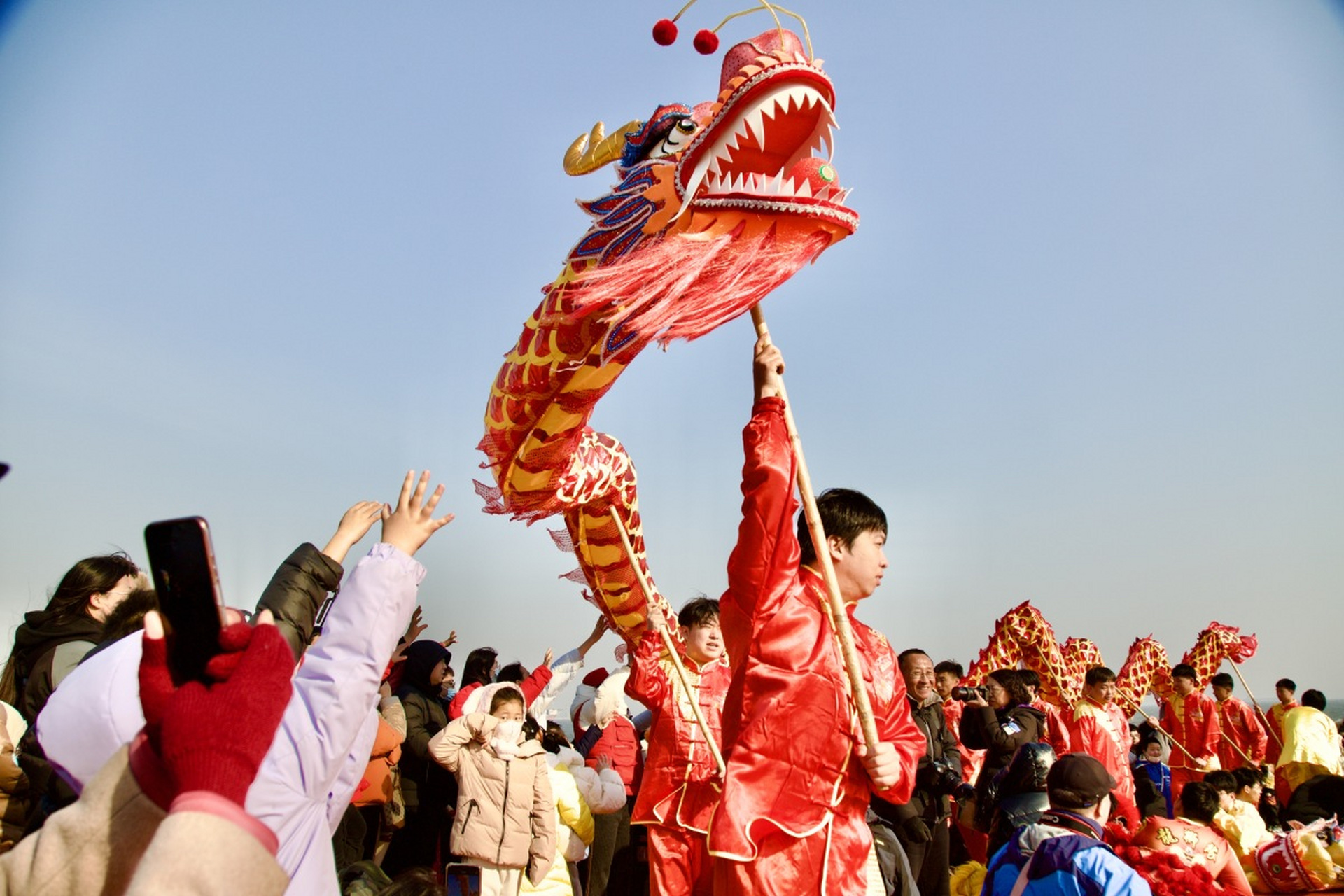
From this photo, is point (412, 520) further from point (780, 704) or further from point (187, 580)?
point (780, 704)

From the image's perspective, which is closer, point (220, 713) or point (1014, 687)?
point (220, 713)

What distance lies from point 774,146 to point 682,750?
8.86 feet

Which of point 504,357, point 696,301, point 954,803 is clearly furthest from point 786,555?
point 954,803

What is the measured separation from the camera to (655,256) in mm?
3732

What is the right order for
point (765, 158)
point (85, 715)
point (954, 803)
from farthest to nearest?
point (954, 803)
point (765, 158)
point (85, 715)

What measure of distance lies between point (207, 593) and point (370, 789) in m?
3.94

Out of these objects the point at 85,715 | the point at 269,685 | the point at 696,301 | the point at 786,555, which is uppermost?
the point at 696,301

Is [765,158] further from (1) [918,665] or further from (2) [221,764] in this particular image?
(1) [918,665]

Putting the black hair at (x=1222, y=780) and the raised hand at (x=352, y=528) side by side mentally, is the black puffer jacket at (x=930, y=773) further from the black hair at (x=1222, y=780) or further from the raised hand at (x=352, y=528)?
the raised hand at (x=352, y=528)

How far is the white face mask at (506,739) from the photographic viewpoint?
4766mm

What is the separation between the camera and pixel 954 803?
732cm

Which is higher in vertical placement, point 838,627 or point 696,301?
point 696,301

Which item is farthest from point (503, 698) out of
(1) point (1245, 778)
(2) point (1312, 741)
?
(2) point (1312, 741)

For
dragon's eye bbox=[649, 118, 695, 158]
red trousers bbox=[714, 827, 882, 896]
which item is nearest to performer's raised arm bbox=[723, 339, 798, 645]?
red trousers bbox=[714, 827, 882, 896]
